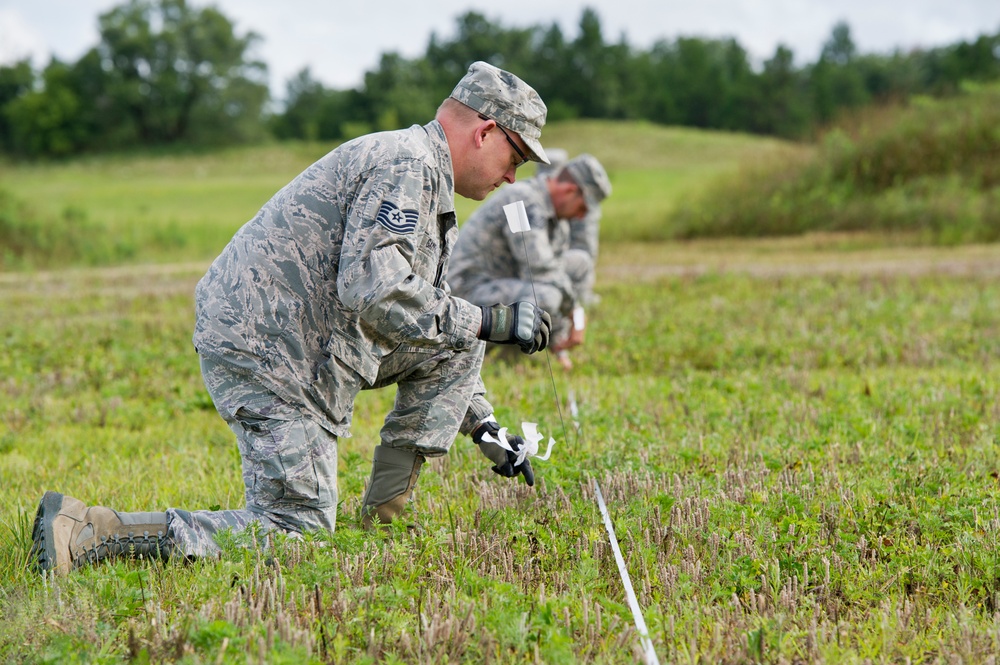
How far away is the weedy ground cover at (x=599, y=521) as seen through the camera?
287 centimetres

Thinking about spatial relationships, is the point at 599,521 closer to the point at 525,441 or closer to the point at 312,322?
the point at 525,441

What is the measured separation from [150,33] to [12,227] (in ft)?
245

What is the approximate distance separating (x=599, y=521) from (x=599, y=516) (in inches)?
2.4

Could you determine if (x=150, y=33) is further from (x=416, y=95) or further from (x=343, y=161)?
(x=343, y=161)

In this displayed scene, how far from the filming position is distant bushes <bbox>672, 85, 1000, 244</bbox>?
807 inches

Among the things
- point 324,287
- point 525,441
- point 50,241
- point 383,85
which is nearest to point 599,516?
point 525,441

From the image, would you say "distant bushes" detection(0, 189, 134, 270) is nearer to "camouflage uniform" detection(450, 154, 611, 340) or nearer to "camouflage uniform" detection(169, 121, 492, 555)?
"camouflage uniform" detection(450, 154, 611, 340)

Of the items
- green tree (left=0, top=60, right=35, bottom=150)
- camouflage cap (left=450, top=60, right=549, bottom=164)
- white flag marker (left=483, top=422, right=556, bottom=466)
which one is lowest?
white flag marker (left=483, top=422, right=556, bottom=466)

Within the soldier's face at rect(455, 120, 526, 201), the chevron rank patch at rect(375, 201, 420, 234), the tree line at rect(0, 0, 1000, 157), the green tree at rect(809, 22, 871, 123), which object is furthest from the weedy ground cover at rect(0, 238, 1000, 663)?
the green tree at rect(809, 22, 871, 123)

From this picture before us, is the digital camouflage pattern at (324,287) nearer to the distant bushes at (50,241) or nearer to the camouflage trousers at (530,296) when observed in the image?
the camouflage trousers at (530,296)

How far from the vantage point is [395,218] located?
3428 mm

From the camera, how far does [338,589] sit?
3166 millimetres

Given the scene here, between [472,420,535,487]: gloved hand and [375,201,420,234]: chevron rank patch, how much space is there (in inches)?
48.7

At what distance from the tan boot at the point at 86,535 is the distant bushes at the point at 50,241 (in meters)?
15.9
